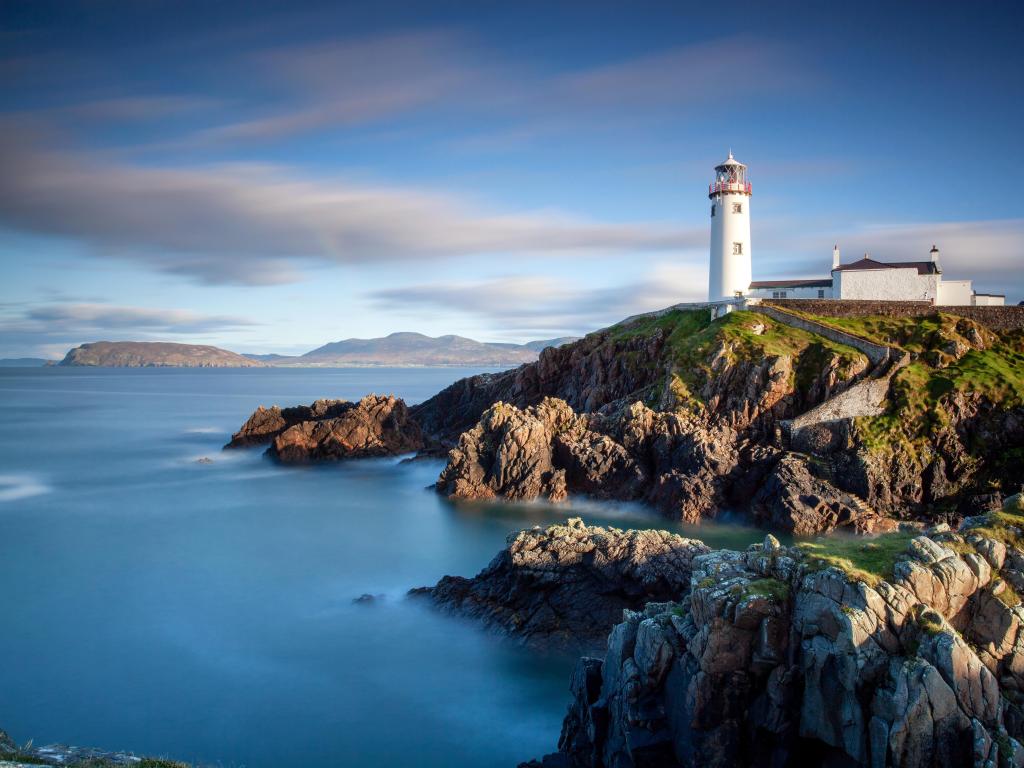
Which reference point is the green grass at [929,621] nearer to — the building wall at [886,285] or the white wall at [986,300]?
the building wall at [886,285]

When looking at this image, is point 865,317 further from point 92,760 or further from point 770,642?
point 92,760

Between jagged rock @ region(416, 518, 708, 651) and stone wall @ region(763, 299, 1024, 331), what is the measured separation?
40062 mm

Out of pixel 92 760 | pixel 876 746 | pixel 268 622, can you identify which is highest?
pixel 876 746

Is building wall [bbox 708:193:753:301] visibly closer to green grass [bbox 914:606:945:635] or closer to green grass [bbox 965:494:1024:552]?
green grass [bbox 965:494:1024:552]

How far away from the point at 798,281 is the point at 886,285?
7.84 metres

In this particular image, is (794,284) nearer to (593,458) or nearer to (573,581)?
(593,458)

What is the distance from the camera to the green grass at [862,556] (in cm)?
1540

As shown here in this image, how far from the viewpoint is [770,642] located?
15.4 meters

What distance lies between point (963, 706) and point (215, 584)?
30.2 meters

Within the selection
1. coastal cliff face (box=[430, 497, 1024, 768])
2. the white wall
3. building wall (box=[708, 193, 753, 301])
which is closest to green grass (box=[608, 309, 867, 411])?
building wall (box=[708, 193, 753, 301])

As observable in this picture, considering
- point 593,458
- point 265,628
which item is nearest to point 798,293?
point 593,458

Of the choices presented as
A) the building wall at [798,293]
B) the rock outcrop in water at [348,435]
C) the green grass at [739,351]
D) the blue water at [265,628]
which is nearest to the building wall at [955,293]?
the building wall at [798,293]

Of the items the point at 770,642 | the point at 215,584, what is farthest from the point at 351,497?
the point at 770,642

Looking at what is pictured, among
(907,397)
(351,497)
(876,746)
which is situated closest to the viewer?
(876,746)
